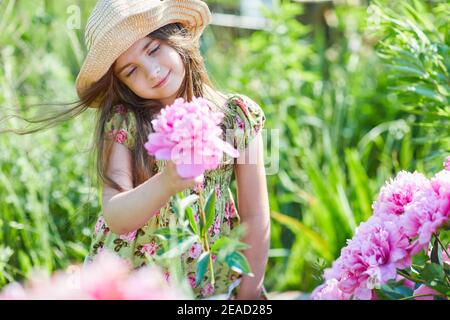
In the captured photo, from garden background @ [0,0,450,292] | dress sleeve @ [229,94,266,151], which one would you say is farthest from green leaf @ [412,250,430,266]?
garden background @ [0,0,450,292]

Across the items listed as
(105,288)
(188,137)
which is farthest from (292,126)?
(105,288)

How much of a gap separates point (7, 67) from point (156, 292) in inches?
90.7

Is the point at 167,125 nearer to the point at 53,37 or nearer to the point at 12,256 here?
the point at 12,256

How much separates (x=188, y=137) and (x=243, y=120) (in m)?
0.87

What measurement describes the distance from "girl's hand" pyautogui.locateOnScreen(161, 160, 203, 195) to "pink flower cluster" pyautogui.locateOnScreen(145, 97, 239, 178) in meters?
0.08

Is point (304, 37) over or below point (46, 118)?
over

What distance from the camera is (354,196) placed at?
10.3ft

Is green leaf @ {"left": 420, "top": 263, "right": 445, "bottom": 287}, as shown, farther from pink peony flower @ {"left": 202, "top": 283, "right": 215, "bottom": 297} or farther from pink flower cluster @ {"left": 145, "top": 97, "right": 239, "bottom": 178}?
pink peony flower @ {"left": 202, "top": 283, "right": 215, "bottom": 297}

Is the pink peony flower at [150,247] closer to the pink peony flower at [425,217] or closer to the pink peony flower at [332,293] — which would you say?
the pink peony flower at [332,293]

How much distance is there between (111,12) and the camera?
1843mm

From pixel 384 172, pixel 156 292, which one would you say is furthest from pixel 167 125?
pixel 384 172

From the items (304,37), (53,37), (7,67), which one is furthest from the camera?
(304,37)

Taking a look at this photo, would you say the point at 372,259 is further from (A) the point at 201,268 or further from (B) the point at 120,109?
(B) the point at 120,109

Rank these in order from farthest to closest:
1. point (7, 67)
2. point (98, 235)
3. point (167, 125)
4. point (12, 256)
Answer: point (7, 67) → point (12, 256) → point (98, 235) → point (167, 125)
